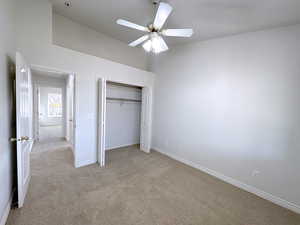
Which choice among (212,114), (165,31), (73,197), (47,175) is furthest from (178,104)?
(47,175)

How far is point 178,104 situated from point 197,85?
2.23ft

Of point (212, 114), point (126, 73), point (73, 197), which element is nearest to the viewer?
point (73, 197)

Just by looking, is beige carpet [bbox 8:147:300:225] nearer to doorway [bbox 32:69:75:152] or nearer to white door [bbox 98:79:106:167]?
white door [bbox 98:79:106:167]

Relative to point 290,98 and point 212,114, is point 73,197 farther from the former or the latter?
point 290,98

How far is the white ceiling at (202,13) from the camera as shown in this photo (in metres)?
1.88

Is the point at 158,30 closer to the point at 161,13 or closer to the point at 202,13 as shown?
the point at 161,13

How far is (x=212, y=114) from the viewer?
9.48ft

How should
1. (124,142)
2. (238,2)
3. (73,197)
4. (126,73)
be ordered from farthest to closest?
(124,142) → (126,73) → (73,197) → (238,2)

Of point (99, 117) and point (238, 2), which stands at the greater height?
point (238, 2)

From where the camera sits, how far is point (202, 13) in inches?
85.6

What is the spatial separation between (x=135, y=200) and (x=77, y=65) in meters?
2.69

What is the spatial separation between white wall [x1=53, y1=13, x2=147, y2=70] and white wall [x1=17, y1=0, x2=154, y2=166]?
1.53 ft

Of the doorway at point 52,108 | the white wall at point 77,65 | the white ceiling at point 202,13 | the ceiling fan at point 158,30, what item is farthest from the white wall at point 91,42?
the ceiling fan at point 158,30

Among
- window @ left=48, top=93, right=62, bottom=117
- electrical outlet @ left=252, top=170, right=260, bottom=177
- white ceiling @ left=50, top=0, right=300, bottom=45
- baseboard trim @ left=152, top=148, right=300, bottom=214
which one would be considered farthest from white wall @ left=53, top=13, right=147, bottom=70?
window @ left=48, top=93, right=62, bottom=117
